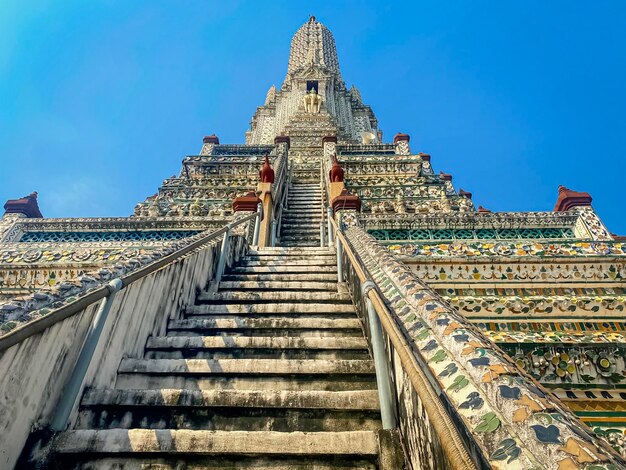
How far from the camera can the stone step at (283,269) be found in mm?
5320

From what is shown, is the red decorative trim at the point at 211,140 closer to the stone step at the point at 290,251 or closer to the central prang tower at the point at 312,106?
the central prang tower at the point at 312,106

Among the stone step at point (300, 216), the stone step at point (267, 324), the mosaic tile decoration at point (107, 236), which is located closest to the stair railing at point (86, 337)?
the stone step at point (267, 324)

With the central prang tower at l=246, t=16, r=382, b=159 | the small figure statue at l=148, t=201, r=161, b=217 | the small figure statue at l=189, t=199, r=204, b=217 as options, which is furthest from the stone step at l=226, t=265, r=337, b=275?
the central prang tower at l=246, t=16, r=382, b=159

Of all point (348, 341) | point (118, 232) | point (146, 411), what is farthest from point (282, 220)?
point (146, 411)

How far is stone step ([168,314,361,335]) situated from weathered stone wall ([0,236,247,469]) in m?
0.23

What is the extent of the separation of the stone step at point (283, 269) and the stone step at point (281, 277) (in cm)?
10

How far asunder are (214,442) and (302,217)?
892 cm

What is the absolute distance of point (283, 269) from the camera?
17.8 feet

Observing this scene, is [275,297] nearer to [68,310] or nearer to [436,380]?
[68,310]

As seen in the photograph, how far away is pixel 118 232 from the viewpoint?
731 cm

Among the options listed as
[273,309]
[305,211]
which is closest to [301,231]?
[305,211]

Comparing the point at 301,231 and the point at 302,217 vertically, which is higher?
the point at 302,217

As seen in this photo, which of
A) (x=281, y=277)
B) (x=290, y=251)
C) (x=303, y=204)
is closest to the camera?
(x=281, y=277)

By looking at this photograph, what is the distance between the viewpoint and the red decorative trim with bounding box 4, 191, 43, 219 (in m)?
7.95
